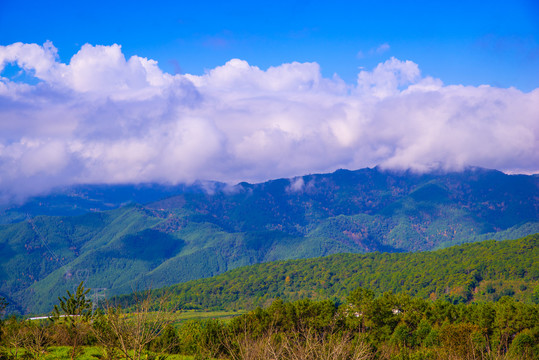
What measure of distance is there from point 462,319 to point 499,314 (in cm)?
710

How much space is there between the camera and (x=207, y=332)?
76.6 meters

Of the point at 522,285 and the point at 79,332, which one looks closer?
the point at 79,332

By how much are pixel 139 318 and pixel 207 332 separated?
48.3 metres

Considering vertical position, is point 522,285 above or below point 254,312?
below

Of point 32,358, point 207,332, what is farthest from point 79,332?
point 207,332

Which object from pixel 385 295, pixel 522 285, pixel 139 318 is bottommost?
pixel 522 285

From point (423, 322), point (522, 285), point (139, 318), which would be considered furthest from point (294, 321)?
point (522, 285)

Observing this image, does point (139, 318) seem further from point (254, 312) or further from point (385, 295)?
point (385, 295)

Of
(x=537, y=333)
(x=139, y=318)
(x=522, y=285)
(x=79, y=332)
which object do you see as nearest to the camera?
(x=139, y=318)

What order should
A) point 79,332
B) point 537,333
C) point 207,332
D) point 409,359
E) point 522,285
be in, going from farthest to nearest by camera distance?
1. point 522,285
2. point 537,333
3. point 207,332
4. point 409,359
5. point 79,332

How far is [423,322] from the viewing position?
93.6 metres

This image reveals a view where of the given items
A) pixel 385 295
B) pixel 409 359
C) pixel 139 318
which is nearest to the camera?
pixel 139 318

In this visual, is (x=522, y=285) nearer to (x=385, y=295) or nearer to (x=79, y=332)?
(x=385, y=295)

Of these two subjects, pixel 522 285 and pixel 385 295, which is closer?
pixel 385 295
